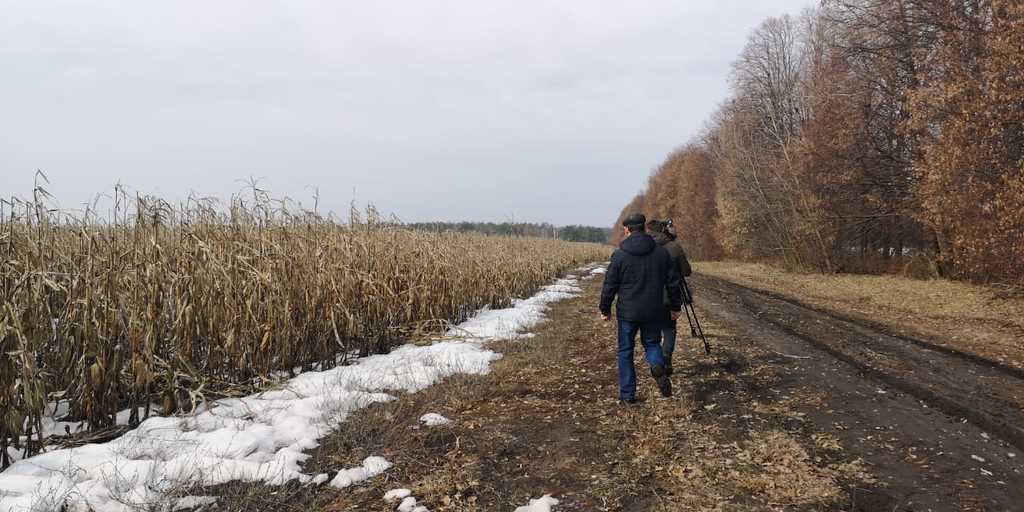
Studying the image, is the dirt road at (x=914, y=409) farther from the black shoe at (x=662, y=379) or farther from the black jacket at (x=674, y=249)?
the black jacket at (x=674, y=249)

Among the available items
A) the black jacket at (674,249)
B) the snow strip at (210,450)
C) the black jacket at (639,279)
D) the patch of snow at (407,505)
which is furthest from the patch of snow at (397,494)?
the black jacket at (674,249)

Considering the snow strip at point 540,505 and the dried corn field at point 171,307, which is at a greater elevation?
the dried corn field at point 171,307

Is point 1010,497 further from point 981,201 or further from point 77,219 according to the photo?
point 981,201

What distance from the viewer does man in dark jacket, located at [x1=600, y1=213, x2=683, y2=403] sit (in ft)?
17.5

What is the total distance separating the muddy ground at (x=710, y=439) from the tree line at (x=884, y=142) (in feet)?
22.4

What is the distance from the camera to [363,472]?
388 centimetres

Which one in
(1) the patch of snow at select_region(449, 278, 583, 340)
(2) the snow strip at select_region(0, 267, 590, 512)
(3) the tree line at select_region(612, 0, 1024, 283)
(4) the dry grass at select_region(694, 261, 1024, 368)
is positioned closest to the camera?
(2) the snow strip at select_region(0, 267, 590, 512)

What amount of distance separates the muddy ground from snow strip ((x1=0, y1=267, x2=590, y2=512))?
28cm

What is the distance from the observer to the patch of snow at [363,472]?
3758 mm

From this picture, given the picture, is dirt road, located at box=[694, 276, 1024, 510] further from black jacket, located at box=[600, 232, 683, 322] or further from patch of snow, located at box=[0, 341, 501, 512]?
patch of snow, located at box=[0, 341, 501, 512]

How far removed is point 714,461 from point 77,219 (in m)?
5.90

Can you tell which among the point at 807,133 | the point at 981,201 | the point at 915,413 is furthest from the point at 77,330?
the point at 807,133

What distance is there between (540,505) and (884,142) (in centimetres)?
2281

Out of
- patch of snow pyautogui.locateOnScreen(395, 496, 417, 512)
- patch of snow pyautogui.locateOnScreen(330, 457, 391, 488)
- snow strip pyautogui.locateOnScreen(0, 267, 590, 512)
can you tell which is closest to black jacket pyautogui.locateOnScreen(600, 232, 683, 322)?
snow strip pyautogui.locateOnScreen(0, 267, 590, 512)
